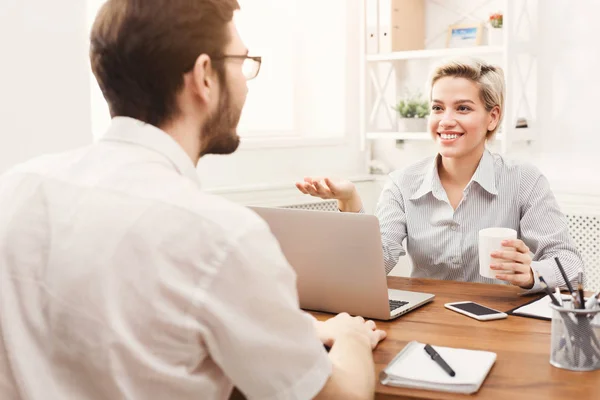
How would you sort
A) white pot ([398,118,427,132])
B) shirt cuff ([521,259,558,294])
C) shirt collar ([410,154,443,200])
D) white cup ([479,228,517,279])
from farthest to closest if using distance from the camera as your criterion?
white pot ([398,118,427,132])
shirt collar ([410,154,443,200])
shirt cuff ([521,259,558,294])
white cup ([479,228,517,279])

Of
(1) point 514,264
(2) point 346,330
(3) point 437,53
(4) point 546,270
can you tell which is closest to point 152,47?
(2) point 346,330

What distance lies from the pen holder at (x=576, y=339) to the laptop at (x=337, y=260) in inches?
14.6

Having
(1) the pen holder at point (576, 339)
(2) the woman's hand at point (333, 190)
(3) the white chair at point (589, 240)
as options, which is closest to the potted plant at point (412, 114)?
(3) the white chair at point (589, 240)

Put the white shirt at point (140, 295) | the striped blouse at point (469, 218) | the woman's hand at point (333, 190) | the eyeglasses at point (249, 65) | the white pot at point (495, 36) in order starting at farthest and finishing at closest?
1. the white pot at point (495, 36)
2. the striped blouse at point (469, 218)
3. the woman's hand at point (333, 190)
4. the eyeglasses at point (249, 65)
5. the white shirt at point (140, 295)

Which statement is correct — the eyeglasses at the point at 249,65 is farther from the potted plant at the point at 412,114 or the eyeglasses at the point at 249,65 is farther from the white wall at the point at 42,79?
the potted plant at the point at 412,114

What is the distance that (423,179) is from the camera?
7.19 feet

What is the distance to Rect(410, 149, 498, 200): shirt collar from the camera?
206 centimetres

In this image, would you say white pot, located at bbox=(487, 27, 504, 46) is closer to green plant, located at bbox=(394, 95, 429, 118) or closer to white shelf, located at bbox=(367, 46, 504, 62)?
white shelf, located at bbox=(367, 46, 504, 62)

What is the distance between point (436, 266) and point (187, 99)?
1251mm

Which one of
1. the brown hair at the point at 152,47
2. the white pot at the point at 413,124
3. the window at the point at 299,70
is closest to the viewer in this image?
the brown hair at the point at 152,47

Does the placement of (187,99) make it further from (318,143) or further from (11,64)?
(318,143)

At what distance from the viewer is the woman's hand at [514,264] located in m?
1.57

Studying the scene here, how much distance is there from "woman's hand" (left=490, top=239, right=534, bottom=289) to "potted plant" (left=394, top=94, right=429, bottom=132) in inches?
61.3

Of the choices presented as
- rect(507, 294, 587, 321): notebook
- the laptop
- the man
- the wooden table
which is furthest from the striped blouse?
the man
